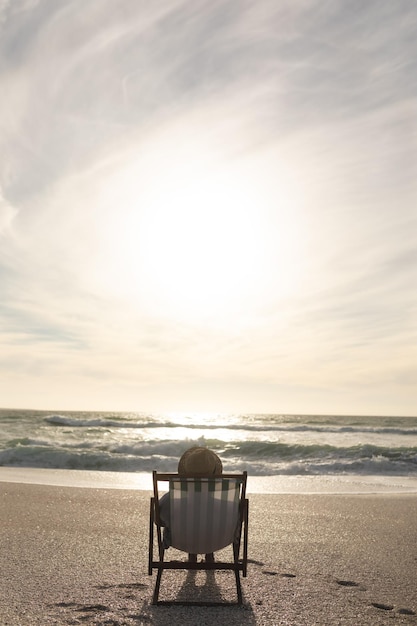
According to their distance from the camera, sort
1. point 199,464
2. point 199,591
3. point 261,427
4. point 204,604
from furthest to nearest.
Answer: point 261,427 < point 199,464 < point 199,591 < point 204,604

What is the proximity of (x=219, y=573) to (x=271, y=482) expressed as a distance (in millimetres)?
8984

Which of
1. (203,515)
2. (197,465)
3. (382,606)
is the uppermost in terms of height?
(197,465)

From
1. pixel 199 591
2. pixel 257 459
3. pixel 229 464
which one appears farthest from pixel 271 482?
pixel 199 591

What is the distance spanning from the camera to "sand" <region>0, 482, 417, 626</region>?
4469mm

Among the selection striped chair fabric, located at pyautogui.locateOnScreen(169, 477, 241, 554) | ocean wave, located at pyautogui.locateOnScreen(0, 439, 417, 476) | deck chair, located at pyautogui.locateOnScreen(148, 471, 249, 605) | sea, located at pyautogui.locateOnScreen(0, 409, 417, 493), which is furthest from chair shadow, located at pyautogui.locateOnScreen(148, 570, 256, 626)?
ocean wave, located at pyautogui.locateOnScreen(0, 439, 417, 476)

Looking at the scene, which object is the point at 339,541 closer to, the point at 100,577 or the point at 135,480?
the point at 100,577

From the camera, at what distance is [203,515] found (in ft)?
15.8

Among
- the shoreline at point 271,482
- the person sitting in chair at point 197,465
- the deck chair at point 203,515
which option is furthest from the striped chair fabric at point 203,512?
the shoreline at point 271,482

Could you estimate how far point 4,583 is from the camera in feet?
16.7

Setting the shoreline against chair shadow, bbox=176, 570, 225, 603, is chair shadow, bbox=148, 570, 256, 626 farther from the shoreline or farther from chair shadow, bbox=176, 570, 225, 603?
the shoreline

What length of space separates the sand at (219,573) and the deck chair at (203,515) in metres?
0.32

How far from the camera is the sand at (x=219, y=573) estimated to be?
4.47m

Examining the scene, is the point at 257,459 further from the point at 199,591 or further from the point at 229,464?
the point at 199,591

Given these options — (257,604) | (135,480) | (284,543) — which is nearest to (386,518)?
(284,543)
